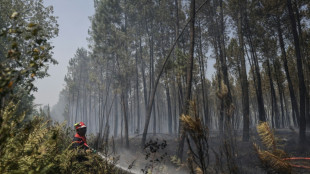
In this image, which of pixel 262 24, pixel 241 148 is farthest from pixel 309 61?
pixel 241 148

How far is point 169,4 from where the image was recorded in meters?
25.5

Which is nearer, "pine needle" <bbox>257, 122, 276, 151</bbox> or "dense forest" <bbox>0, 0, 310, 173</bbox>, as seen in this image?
"pine needle" <bbox>257, 122, 276, 151</bbox>

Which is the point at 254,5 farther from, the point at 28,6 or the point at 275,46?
the point at 28,6

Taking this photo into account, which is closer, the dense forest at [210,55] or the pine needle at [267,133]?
the pine needle at [267,133]

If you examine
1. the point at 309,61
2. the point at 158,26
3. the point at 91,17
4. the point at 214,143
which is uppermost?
the point at 91,17

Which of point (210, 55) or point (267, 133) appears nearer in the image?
point (267, 133)

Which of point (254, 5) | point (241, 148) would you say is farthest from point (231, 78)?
point (241, 148)

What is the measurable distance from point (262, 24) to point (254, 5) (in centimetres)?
285

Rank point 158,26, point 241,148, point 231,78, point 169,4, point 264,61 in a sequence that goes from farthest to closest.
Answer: point 231,78 < point 158,26 < point 169,4 < point 264,61 < point 241,148

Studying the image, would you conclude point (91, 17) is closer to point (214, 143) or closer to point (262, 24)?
point (262, 24)

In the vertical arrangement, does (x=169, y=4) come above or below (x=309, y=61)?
above

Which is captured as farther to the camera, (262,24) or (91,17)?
(91,17)

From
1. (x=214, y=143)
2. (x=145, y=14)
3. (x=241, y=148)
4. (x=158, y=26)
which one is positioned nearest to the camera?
(x=241, y=148)

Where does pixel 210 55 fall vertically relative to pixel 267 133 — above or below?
above
